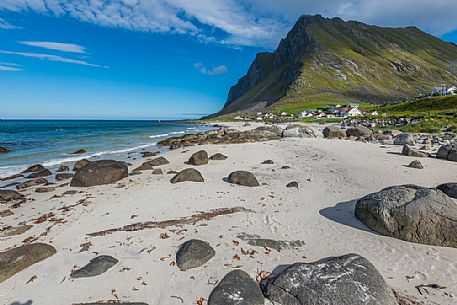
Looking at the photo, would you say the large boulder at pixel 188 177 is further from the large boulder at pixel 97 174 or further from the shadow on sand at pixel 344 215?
the shadow on sand at pixel 344 215

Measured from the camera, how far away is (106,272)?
579cm

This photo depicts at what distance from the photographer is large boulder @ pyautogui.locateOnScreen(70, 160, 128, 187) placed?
13844 mm

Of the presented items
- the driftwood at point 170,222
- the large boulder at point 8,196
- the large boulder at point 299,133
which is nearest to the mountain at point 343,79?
the large boulder at point 299,133

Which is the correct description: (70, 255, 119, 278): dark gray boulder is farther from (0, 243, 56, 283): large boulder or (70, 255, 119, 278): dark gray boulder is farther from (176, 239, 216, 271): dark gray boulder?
(176, 239, 216, 271): dark gray boulder

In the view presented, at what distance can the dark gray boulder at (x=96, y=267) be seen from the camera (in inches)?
224

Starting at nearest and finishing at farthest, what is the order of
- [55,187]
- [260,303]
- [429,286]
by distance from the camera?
[260,303]
[429,286]
[55,187]

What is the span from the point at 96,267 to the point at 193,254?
2182 millimetres

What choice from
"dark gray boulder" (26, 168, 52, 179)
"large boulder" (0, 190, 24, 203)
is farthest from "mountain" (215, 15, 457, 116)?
"large boulder" (0, 190, 24, 203)

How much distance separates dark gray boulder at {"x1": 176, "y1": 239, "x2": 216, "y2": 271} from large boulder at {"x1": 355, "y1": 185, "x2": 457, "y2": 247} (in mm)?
4695

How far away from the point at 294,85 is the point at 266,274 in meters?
157

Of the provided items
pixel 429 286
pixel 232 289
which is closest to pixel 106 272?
pixel 232 289

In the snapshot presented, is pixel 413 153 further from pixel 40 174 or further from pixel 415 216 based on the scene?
pixel 40 174

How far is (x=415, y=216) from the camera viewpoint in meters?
6.59

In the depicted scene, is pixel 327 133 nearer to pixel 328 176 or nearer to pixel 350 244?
pixel 328 176
